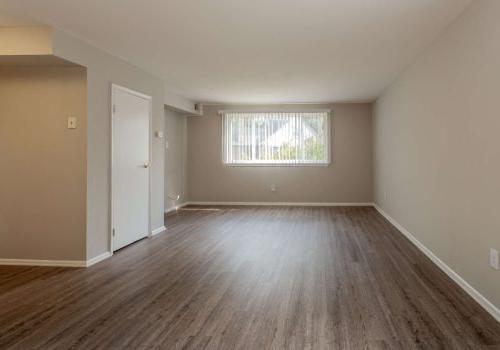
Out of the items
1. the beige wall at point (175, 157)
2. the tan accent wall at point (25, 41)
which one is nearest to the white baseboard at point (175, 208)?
the beige wall at point (175, 157)

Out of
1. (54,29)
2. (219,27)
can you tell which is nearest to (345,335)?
(219,27)

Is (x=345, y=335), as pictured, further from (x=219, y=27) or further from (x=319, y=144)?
(x=319, y=144)

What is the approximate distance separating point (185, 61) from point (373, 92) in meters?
3.80

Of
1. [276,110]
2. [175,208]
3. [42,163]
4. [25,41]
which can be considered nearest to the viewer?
[25,41]

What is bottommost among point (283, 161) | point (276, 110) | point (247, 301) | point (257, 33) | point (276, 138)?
point (247, 301)

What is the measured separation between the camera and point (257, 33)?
349cm

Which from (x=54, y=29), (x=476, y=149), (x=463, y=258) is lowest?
(x=463, y=258)

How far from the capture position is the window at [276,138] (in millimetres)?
8188

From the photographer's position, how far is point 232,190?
8.42 meters

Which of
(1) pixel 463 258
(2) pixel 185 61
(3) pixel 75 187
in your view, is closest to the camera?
(1) pixel 463 258

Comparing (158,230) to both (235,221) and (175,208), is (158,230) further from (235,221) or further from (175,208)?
(175,208)

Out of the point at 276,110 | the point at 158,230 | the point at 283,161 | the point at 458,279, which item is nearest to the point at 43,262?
the point at 158,230

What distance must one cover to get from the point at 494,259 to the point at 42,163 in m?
4.02

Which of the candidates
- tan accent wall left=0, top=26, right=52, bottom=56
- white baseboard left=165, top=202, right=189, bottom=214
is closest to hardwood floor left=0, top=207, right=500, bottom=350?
tan accent wall left=0, top=26, right=52, bottom=56
